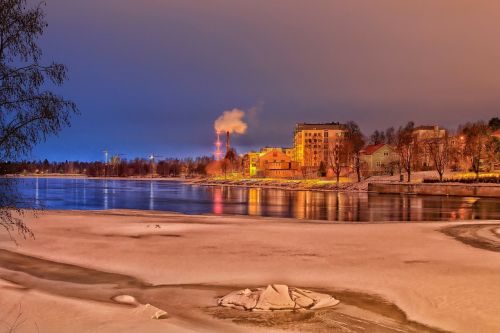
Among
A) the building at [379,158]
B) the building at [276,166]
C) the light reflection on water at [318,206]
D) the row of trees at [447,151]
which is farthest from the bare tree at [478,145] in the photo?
the building at [276,166]

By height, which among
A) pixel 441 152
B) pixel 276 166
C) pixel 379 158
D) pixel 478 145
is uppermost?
pixel 478 145

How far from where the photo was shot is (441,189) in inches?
3501

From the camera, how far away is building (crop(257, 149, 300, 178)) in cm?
18427

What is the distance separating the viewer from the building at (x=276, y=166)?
184 meters

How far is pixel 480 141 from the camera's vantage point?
9844 centimetres

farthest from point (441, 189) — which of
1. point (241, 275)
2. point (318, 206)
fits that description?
point (241, 275)

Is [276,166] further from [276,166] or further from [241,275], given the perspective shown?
[241,275]

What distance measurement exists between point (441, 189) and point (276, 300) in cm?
8283

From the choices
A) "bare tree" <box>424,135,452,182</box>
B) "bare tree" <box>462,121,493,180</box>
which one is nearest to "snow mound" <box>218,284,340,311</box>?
"bare tree" <box>462,121,493,180</box>

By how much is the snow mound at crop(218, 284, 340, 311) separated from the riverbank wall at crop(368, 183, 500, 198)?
251ft

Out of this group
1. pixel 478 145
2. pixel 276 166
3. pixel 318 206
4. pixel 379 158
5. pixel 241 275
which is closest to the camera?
pixel 241 275

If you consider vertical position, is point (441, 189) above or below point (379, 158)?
below

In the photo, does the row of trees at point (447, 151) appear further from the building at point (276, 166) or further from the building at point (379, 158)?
→ the building at point (276, 166)

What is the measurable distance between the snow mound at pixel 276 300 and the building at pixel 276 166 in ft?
552
